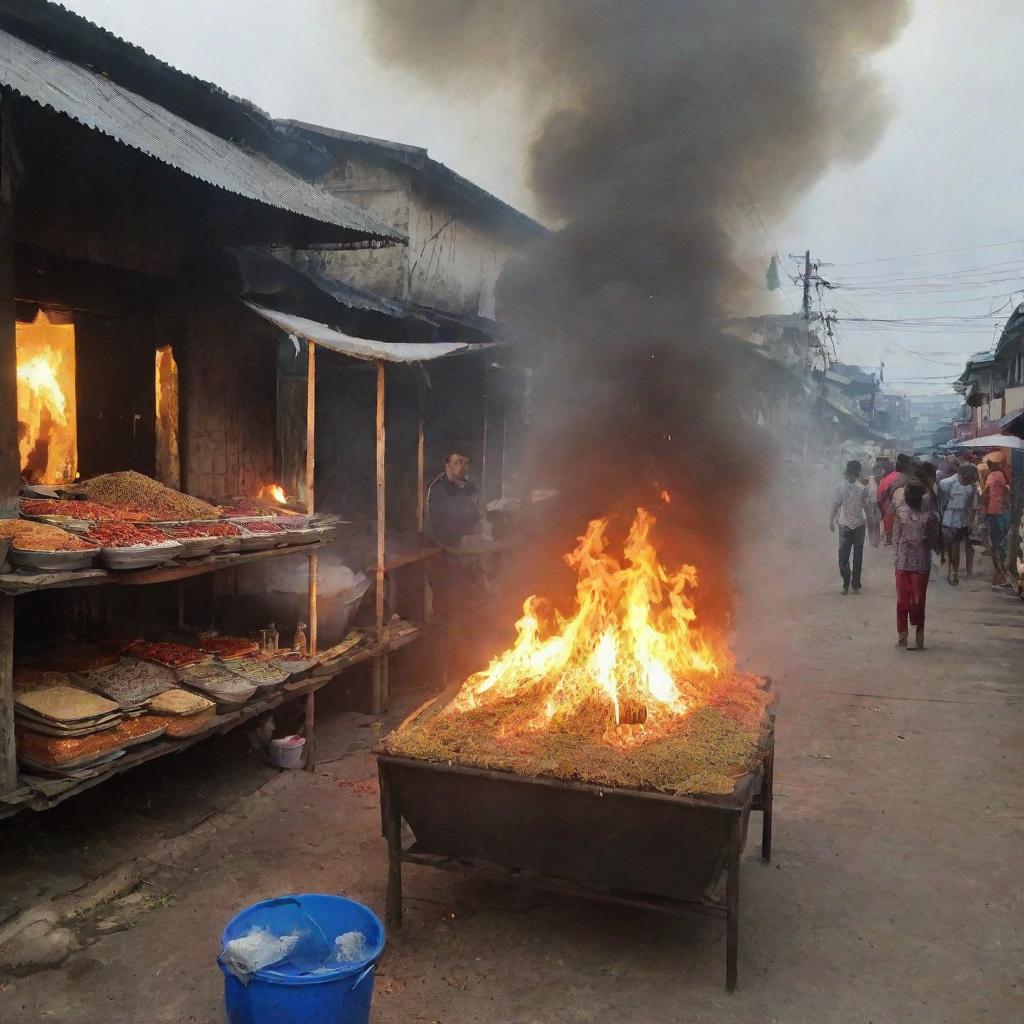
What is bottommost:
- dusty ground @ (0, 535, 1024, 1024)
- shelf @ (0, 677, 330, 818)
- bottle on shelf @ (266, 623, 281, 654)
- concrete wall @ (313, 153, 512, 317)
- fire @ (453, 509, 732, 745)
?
dusty ground @ (0, 535, 1024, 1024)

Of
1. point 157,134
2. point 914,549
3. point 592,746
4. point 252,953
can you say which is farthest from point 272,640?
point 914,549

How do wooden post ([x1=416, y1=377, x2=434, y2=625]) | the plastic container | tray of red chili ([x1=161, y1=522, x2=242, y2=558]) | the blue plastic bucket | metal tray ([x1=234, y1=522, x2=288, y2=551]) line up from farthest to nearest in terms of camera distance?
wooden post ([x1=416, y1=377, x2=434, y2=625]) → the plastic container → metal tray ([x1=234, y1=522, x2=288, y2=551]) → tray of red chili ([x1=161, y1=522, x2=242, y2=558]) → the blue plastic bucket

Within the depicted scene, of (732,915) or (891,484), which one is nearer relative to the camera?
(732,915)

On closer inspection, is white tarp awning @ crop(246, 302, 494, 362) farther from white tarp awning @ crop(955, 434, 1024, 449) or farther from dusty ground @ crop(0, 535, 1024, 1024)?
white tarp awning @ crop(955, 434, 1024, 449)

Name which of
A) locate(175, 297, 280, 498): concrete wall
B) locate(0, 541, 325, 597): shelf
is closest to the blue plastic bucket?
locate(0, 541, 325, 597): shelf

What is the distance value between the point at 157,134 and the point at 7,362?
6.38 ft

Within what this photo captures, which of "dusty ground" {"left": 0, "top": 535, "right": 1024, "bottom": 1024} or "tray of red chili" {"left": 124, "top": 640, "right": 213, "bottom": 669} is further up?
"tray of red chili" {"left": 124, "top": 640, "right": 213, "bottom": 669}

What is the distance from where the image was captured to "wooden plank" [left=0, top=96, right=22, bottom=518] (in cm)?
545

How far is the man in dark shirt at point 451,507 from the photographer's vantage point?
10.0 metres

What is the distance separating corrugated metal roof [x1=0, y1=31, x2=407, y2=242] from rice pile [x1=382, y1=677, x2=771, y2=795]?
4.06 m

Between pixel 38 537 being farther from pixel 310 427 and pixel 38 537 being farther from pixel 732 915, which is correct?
pixel 732 915

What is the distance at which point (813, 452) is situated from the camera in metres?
42.6

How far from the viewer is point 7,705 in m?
4.71

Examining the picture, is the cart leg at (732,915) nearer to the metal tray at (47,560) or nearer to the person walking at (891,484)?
the metal tray at (47,560)
